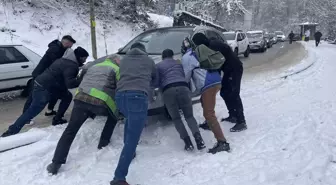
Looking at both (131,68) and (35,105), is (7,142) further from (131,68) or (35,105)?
(131,68)

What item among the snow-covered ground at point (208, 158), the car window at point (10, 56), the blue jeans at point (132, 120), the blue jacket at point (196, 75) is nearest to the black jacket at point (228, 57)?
the blue jacket at point (196, 75)

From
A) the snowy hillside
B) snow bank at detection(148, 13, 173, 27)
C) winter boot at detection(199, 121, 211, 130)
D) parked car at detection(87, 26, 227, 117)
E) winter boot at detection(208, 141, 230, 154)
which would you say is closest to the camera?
winter boot at detection(208, 141, 230, 154)

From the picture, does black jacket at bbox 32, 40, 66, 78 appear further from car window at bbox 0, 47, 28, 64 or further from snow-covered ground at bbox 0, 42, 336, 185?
car window at bbox 0, 47, 28, 64

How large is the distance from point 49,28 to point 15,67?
8.76 m

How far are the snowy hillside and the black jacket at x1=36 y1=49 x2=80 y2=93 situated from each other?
9028 millimetres

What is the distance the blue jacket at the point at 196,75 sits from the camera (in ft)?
15.8

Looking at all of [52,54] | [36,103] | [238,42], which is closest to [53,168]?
[36,103]

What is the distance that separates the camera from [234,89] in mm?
5613

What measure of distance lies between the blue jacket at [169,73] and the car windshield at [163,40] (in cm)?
161

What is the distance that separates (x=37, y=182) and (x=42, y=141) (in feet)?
3.90

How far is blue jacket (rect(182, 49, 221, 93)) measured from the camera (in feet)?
15.8

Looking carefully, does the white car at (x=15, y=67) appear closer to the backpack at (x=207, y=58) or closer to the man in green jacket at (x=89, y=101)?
the man in green jacket at (x=89, y=101)

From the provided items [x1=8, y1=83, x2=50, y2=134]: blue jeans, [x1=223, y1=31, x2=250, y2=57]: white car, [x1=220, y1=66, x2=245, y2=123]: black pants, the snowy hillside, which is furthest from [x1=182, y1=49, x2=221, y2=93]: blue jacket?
[x1=223, y1=31, x2=250, y2=57]: white car

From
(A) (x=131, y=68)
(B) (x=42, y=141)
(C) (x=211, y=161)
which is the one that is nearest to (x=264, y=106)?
(C) (x=211, y=161)
